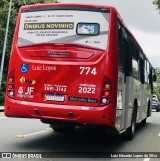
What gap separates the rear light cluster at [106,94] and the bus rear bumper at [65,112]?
0.11 metres

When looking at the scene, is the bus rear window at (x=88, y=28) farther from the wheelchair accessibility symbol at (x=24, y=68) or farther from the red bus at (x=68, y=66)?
the wheelchair accessibility symbol at (x=24, y=68)

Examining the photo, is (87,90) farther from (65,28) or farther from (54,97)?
(65,28)

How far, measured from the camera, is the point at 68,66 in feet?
30.1

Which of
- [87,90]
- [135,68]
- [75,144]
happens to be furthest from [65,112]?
[135,68]

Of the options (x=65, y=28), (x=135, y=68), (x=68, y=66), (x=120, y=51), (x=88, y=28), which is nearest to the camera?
(x=68, y=66)

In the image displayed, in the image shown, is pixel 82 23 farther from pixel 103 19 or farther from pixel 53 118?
pixel 53 118

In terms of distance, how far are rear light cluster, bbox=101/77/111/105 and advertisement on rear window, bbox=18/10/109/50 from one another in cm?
82

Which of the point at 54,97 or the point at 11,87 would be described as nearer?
the point at 54,97

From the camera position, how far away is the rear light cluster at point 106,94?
8914mm

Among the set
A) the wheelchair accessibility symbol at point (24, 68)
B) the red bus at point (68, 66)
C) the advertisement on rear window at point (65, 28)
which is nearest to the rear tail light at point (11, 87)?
the red bus at point (68, 66)

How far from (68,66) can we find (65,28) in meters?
0.93

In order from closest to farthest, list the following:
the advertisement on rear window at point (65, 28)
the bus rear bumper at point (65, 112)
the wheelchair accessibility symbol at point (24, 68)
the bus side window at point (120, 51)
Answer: the bus rear bumper at point (65, 112), the advertisement on rear window at point (65, 28), the wheelchair accessibility symbol at point (24, 68), the bus side window at point (120, 51)

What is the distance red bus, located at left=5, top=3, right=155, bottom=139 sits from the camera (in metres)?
8.98

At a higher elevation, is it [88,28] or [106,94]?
[88,28]
